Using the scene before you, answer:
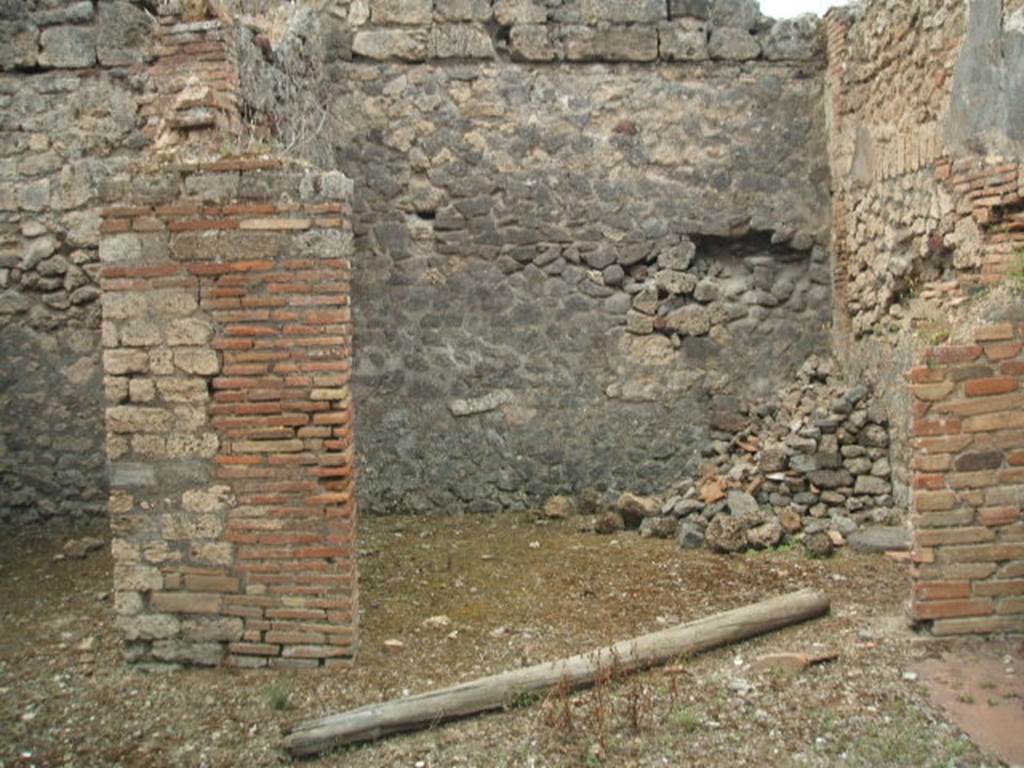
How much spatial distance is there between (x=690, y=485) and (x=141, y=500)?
4.40 metres

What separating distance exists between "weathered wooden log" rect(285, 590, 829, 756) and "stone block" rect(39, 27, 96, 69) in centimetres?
526

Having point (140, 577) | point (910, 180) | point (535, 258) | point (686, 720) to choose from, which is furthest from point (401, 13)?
point (686, 720)

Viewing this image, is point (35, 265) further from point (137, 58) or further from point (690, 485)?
point (690, 485)

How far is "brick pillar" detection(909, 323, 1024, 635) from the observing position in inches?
189

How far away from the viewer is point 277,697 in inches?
180

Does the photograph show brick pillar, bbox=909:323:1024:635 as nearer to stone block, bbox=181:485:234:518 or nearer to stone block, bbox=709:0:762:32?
stone block, bbox=181:485:234:518

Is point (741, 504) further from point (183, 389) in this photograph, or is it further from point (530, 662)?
point (183, 389)

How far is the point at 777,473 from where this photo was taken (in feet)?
24.3

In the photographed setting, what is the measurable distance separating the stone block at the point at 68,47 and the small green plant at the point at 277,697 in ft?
16.1

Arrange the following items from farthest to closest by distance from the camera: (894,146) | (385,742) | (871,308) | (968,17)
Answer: (871,308), (894,146), (968,17), (385,742)

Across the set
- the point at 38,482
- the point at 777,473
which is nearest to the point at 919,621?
the point at 777,473

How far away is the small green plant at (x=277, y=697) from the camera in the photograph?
4.55m

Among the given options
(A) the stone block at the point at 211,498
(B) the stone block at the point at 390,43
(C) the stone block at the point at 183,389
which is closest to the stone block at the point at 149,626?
(A) the stone block at the point at 211,498

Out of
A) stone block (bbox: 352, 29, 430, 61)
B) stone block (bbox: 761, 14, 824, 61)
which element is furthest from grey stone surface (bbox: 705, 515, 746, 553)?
stone block (bbox: 352, 29, 430, 61)
